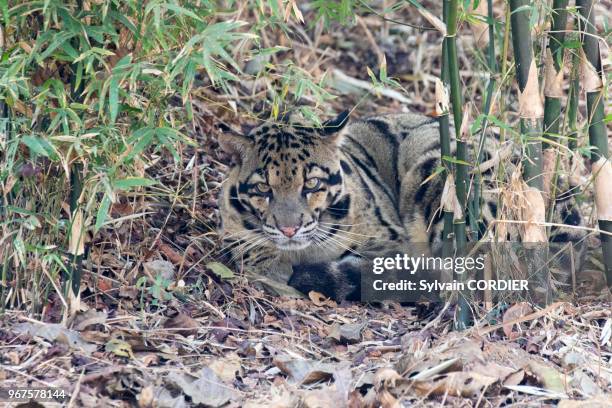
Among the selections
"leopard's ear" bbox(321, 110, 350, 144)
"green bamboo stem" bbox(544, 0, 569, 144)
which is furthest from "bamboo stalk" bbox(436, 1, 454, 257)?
"leopard's ear" bbox(321, 110, 350, 144)

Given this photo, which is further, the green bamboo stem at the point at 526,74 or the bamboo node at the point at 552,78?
the bamboo node at the point at 552,78

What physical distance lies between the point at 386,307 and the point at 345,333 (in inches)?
24.6

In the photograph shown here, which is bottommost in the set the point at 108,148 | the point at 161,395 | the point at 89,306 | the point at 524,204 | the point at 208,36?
the point at 161,395

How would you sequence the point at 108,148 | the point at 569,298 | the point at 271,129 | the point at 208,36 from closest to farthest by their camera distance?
the point at 208,36, the point at 108,148, the point at 569,298, the point at 271,129

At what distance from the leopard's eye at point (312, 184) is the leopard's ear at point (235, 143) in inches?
17.6

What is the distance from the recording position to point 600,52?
195 inches

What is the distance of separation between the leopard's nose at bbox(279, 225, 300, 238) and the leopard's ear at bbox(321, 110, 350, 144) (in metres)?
0.65

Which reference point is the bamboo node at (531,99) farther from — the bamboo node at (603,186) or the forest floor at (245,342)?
the forest floor at (245,342)

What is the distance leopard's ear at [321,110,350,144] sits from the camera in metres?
5.90

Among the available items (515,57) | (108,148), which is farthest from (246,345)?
(515,57)

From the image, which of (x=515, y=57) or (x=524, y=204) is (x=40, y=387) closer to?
(x=524, y=204)

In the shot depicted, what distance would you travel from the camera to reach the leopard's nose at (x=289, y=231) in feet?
18.9

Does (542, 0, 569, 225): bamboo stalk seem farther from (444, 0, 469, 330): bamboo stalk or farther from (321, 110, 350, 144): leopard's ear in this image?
(321, 110, 350, 144): leopard's ear

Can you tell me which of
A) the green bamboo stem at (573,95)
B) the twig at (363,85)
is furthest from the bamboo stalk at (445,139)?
the twig at (363,85)
